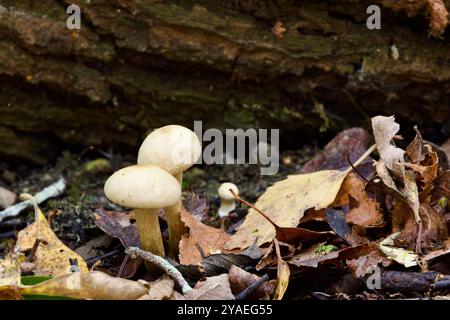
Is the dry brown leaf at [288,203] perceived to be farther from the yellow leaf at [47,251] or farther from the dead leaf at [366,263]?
the yellow leaf at [47,251]

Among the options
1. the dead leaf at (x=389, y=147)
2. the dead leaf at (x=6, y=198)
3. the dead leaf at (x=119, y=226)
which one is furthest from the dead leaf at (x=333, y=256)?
the dead leaf at (x=6, y=198)

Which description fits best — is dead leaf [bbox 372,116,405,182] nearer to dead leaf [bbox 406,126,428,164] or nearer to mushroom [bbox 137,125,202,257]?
dead leaf [bbox 406,126,428,164]

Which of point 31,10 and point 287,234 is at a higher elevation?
point 31,10

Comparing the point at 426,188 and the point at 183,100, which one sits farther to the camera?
the point at 183,100
